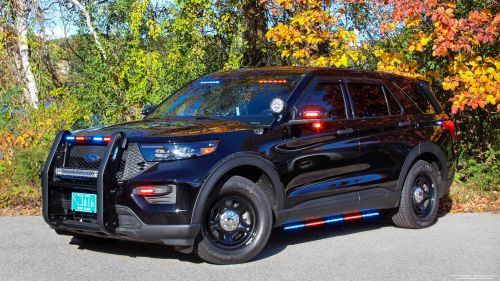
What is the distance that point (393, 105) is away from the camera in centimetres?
682

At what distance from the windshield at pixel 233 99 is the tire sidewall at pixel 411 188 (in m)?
2.08

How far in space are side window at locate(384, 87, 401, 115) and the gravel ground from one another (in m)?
1.49

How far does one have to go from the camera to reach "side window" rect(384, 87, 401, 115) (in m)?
6.77

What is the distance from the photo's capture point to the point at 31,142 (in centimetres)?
914

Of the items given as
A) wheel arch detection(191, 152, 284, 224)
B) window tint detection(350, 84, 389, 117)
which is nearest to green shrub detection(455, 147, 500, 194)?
window tint detection(350, 84, 389, 117)

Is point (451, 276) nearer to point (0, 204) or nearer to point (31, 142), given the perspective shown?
point (0, 204)

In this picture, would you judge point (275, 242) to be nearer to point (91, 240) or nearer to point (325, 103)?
point (325, 103)

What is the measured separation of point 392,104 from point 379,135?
0.68 meters

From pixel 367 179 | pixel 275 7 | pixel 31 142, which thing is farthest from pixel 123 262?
pixel 275 7

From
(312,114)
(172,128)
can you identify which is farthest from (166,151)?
(312,114)

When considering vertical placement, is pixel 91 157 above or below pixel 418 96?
below

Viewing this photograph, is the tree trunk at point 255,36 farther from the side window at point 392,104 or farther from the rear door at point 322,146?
the rear door at point 322,146

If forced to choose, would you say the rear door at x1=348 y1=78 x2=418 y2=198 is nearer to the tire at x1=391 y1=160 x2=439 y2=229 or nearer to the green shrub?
the tire at x1=391 y1=160 x2=439 y2=229

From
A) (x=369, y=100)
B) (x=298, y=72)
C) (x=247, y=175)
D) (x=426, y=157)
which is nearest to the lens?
(x=247, y=175)
